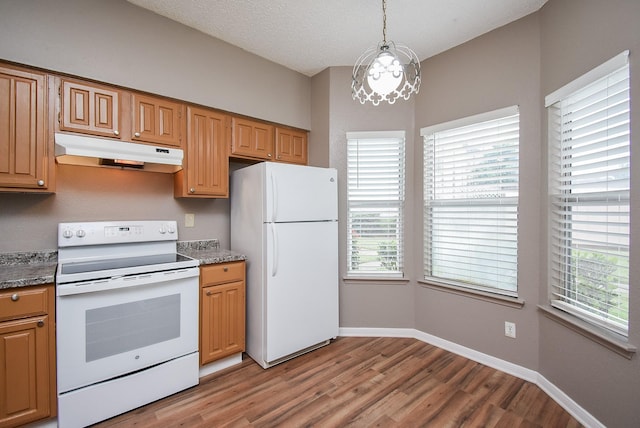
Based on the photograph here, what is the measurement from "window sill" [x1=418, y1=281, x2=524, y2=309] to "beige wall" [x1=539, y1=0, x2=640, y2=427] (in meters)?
0.20

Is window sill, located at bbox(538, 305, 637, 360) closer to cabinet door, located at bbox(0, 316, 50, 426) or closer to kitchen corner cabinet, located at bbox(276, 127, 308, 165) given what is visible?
kitchen corner cabinet, located at bbox(276, 127, 308, 165)

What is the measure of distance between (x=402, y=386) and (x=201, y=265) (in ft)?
5.79

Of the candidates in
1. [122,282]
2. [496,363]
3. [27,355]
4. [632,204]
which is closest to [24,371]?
[27,355]

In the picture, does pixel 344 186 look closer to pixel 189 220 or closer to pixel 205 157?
pixel 205 157

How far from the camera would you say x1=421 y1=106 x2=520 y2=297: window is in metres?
2.33

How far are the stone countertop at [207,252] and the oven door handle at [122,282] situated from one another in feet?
0.53

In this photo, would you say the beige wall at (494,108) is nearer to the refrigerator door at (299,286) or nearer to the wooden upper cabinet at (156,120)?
the refrigerator door at (299,286)

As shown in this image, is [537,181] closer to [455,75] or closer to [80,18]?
[455,75]

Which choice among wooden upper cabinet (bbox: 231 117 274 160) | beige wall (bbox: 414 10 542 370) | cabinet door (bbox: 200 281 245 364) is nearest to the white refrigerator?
cabinet door (bbox: 200 281 245 364)

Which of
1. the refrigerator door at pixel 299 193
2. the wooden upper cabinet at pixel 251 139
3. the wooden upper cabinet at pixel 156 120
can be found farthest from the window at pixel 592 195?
the wooden upper cabinet at pixel 156 120

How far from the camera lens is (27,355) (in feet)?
5.20

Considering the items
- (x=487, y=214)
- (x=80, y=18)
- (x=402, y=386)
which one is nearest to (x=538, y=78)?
(x=487, y=214)

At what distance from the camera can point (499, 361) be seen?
2.37 m

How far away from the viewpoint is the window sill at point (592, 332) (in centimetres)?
150
